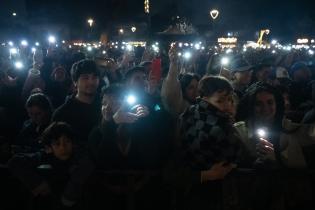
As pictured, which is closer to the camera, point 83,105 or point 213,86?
point 213,86

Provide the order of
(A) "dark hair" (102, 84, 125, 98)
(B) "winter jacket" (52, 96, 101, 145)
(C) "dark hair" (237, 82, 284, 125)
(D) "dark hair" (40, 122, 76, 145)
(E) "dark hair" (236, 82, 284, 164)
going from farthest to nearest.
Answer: (B) "winter jacket" (52, 96, 101, 145)
(C) "dark hair" (237, 82, 284, 125)
(E) "dark hair" (236, 82, 284, 164)
(A) "dark hair" (102, 84, 125, 98)
(D) "dark hair" (40, 122, 76, 145)

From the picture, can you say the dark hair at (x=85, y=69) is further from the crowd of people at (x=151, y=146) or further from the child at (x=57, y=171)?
the child at (x=57, y=171)

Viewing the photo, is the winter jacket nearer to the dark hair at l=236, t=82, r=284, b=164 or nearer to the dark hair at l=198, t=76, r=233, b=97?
the dark hair at l=236, t=82, r=284, b=164

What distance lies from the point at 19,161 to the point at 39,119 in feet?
5.86

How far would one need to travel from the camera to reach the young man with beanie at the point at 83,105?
18.8 ft

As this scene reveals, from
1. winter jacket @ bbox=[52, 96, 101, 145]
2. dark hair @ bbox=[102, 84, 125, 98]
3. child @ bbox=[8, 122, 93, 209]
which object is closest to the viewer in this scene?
child @ bbox=[8, 122, 93, 209]

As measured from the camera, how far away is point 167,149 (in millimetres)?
4621

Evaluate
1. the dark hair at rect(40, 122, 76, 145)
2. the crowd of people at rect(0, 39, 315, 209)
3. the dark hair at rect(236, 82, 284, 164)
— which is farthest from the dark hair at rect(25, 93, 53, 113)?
the dark hair at rect(236, 82, 284, 164)

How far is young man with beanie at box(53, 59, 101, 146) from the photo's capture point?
5.72m

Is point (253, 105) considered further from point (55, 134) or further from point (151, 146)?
point (55, 134)

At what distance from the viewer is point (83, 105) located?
5.86 meters

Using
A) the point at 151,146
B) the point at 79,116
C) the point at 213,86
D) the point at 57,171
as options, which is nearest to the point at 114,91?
the point at 151,146

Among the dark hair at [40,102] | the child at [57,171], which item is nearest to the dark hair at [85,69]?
the dark hair at [40,102]

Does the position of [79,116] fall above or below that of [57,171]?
above
